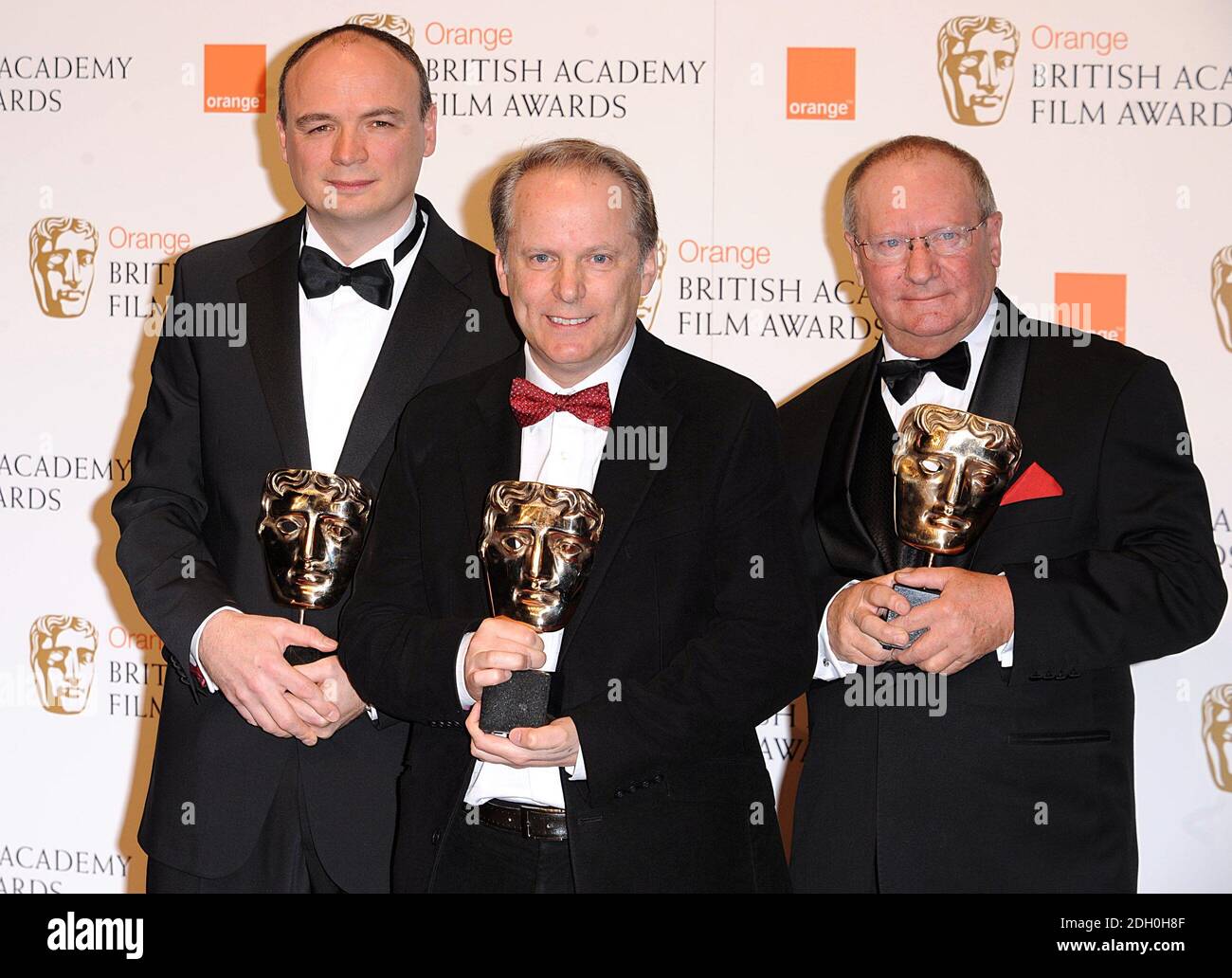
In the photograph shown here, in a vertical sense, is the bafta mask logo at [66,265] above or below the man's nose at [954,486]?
above

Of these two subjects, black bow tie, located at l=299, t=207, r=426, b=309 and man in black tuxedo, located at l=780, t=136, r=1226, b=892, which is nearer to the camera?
man in black tuxedo, located at l=780, t=136, r=1226, b=892

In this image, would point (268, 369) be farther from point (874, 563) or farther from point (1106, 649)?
point (1106, 649)

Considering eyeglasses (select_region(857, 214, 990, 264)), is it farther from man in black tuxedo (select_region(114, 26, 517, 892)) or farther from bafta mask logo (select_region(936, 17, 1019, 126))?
bafta mask logo (select_region(936, 17, 1019, 126))

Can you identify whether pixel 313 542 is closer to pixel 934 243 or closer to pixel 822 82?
pixel 934 243

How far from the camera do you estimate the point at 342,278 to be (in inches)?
105

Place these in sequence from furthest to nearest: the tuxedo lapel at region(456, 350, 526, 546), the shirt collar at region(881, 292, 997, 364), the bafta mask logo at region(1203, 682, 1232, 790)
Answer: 1. the bafta mask logo at region(1203, 682, 1232, 790)
2. the shirt collar at region(881, 292, 997, 364)
3. the tuxedo lapel at region(456, 350, 526, 546)

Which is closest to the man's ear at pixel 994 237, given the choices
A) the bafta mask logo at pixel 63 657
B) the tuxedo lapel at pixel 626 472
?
the tuxedo lapel at pixel 626 472

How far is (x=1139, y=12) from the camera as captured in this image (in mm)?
3945

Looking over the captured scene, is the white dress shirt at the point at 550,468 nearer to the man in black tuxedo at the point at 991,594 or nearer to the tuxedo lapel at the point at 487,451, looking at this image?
the tuxedo lapel at the point at 487,451

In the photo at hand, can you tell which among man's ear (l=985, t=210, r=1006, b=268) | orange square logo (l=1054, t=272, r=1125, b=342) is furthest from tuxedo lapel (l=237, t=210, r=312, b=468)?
orange square logo (l=1054, t=272, r=1125, b=342)

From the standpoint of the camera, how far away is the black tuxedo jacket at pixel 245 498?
2.52 metres

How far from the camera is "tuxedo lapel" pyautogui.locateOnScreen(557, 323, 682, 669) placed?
84.5 inches

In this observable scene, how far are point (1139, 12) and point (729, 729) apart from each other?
3.01 meters

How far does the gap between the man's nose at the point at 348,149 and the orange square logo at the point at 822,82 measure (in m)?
1.83
